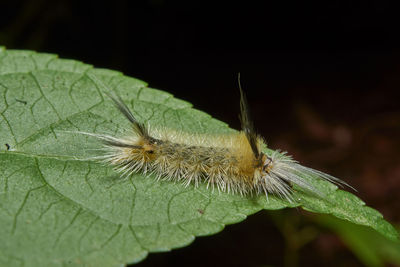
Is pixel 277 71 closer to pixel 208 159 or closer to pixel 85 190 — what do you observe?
pixel 208 159

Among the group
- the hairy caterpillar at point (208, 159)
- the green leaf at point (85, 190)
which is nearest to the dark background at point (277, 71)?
the green leaf at point (85, 190)

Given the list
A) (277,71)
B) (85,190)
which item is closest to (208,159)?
(85,190)

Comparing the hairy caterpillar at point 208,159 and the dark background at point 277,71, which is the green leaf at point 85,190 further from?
the dark background at point 277,71

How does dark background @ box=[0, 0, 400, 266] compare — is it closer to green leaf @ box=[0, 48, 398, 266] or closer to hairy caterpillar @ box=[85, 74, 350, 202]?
green leaf @ box=[0, 48, 398, 266]

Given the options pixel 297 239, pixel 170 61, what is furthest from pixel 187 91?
pixel 297 239

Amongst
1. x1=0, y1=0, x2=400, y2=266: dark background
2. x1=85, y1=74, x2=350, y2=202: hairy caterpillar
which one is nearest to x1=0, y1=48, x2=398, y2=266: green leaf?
x1=85, y1=74, x2=350, y2=202: hairy caterpillar
